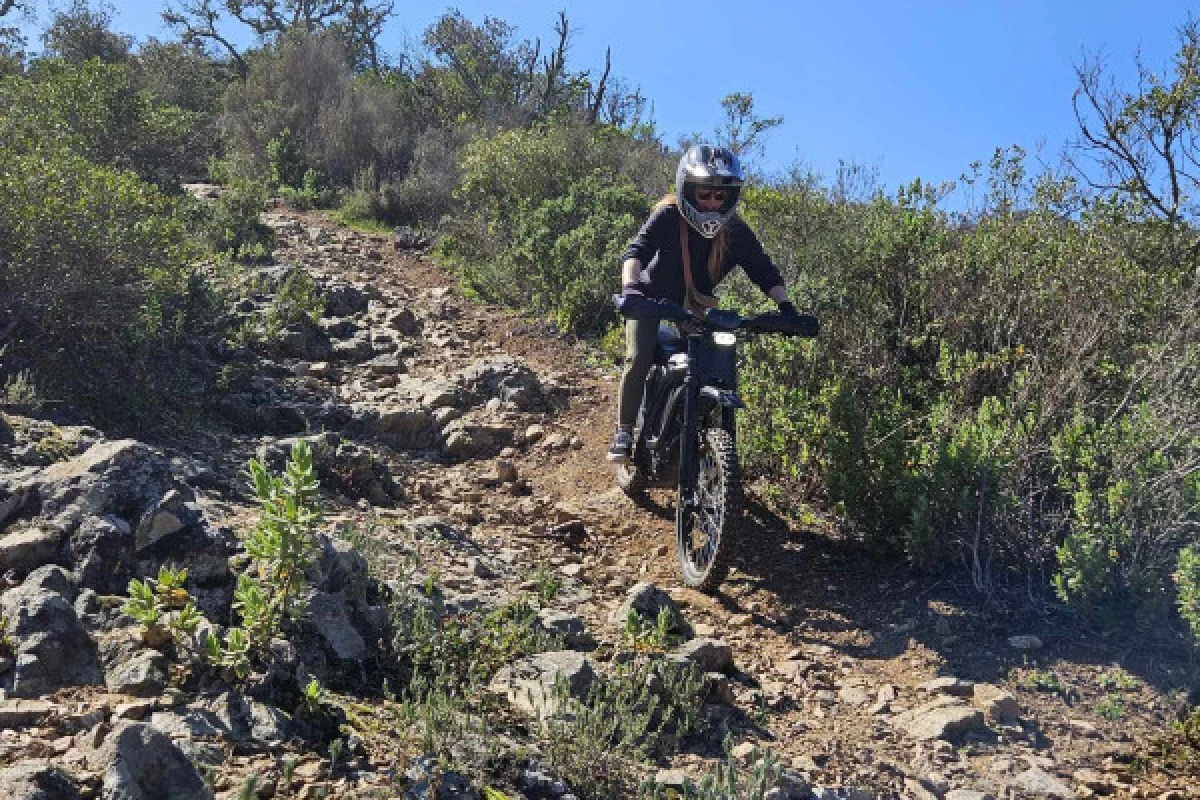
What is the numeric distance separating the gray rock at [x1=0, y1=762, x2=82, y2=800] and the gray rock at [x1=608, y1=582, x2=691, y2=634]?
2121 mm

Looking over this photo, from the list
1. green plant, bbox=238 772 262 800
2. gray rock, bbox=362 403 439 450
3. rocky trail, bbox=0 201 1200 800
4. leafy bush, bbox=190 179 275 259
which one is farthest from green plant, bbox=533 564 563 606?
leafy bush, bbox=190 179 275 259

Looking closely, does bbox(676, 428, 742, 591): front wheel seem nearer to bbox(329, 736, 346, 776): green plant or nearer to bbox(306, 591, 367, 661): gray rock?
bbox(306, 591, 367, 661): gray rock

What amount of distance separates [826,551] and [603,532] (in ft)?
3.99

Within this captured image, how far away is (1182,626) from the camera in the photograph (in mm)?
3613

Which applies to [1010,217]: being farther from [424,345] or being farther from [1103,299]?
[424,345]

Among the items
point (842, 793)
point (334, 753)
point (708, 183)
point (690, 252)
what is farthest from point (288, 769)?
point (690, 252)

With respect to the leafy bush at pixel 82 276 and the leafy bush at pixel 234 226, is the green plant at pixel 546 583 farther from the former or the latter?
the leafy bush at pixel 234 226

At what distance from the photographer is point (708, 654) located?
3.49m

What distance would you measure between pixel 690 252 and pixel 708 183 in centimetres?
47

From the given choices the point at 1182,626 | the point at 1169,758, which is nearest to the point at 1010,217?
the point at 1182,626

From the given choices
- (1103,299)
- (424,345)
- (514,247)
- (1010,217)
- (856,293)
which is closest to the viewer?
(1103,299)

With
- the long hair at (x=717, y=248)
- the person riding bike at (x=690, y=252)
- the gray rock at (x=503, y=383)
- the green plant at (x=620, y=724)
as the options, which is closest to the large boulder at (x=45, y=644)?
the green plant at (x=620, y=724)

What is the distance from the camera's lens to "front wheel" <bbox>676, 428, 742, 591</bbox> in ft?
13.6

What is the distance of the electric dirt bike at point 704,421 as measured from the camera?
13.9 ft
